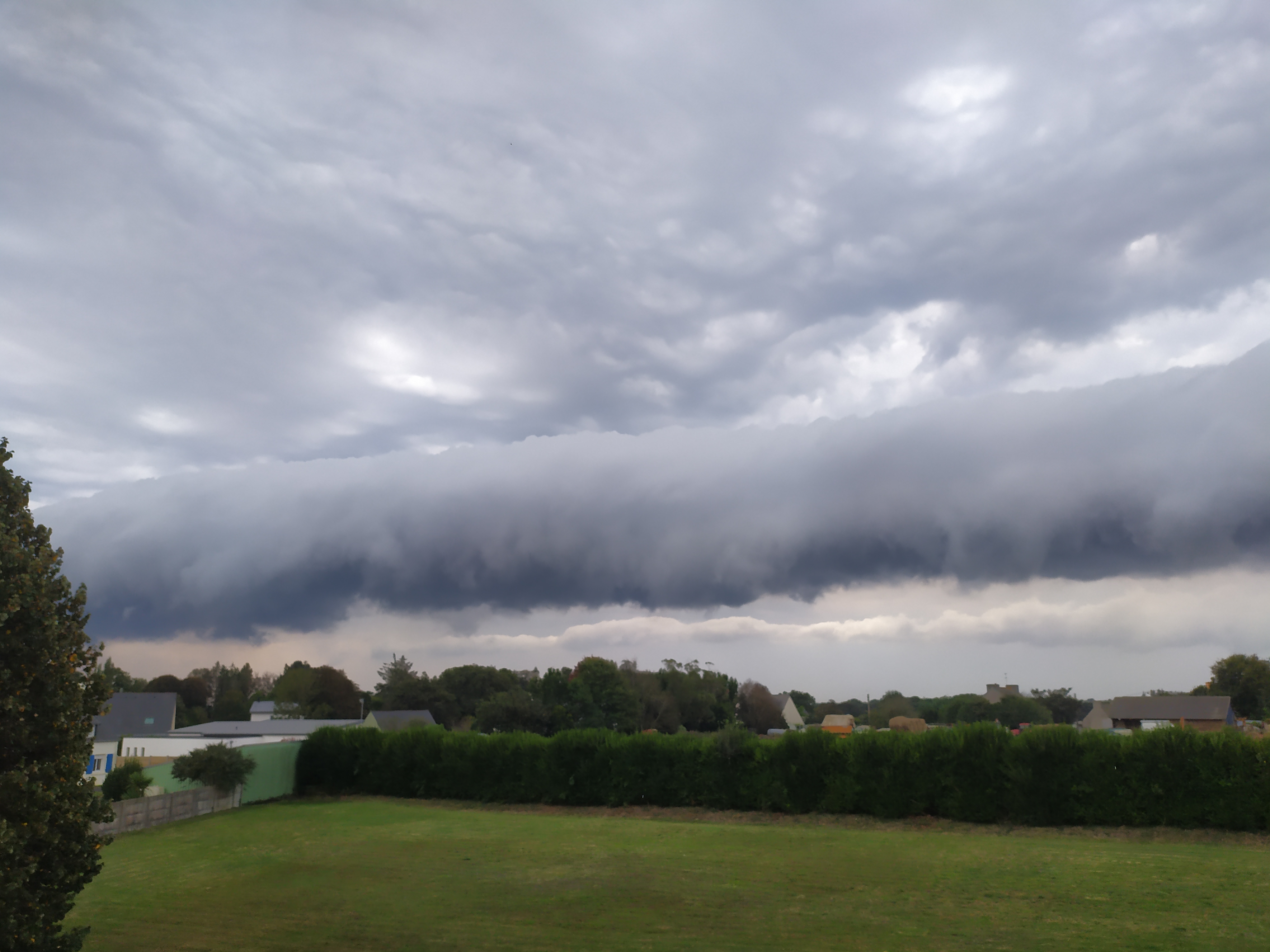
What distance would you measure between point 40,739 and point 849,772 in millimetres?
17375

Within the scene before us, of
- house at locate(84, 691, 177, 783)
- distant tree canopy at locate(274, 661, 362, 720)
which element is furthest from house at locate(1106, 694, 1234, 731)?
distant tree canopy at locate(274, 661, 362, 720)

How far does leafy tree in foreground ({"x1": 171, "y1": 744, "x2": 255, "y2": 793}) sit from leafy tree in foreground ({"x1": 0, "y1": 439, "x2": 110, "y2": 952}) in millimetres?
16336

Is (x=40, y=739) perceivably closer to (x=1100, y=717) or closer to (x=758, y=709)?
(x=1100, y=717)

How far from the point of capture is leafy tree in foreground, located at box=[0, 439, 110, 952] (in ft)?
19.0

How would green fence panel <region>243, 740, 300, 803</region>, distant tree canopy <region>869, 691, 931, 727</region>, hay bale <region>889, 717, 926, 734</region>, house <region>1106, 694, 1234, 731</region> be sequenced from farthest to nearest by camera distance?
distant tree canopy <region>869, 691, 931, 727</region> → house <region>1106, 694, 1234, 731</region> → hay bale <region>889, 717, 926, 734</region> → green fence panel <region>243, 740, 300, 803</region>

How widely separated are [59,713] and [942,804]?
1790cm

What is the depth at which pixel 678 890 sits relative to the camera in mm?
11047

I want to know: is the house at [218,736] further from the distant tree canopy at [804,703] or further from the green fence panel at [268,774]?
the distant tree canopy at [804,703]

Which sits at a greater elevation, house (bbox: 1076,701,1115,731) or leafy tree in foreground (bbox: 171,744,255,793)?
leafy tree in foreground (bbox: 171,744,255,793)

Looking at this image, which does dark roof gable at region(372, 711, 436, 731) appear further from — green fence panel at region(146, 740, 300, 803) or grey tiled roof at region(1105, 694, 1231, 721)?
grey tiled roof at region(1105, 694, 1231, 721)

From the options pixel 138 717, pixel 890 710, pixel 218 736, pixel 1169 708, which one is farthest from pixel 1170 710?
pixel 138 717

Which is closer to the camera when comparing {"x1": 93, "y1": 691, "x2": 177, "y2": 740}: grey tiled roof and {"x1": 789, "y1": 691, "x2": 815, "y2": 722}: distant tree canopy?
{"x1": 93, "y1": 691, "x2": 177, "y2": 740}: grey tiled roof

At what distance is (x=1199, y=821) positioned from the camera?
16391mm

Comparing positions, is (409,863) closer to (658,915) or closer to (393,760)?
(658,915)
